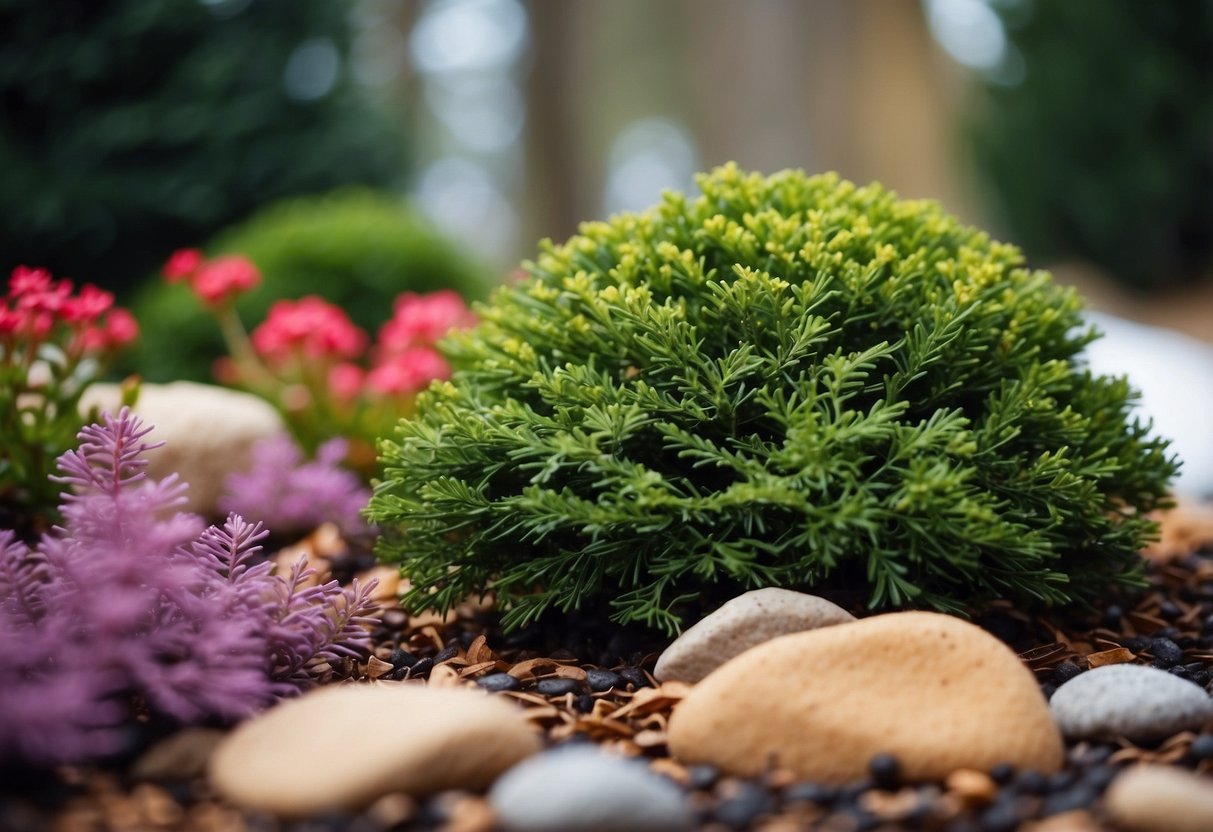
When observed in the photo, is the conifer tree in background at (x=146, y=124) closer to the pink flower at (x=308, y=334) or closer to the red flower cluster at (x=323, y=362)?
the red flower cluster at (x=323, y=362)

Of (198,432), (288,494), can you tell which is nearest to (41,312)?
(198,432)

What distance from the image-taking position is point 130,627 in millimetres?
2277

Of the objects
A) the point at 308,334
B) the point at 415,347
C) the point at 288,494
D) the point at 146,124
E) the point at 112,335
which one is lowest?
the point at 288,494

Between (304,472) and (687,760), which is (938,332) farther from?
(304,472)

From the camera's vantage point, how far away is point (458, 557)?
282 cm

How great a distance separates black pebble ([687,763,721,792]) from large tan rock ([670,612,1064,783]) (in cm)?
5

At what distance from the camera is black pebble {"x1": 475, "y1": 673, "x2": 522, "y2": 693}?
255 centimetres

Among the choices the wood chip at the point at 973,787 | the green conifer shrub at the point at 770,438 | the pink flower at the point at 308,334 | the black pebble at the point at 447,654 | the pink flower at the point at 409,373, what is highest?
the pink flower at the point at 308,334

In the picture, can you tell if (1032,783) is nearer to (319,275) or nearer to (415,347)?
(415,347)

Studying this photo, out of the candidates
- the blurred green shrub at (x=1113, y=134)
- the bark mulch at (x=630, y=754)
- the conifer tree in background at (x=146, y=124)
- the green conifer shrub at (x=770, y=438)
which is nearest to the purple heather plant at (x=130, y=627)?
the bark mulch at (x=630, y=754)

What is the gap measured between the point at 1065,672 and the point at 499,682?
153 cm

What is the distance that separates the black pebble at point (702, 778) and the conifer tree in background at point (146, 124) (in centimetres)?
639

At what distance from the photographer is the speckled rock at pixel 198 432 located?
3.81 meters

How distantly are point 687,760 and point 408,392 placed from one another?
289cm
